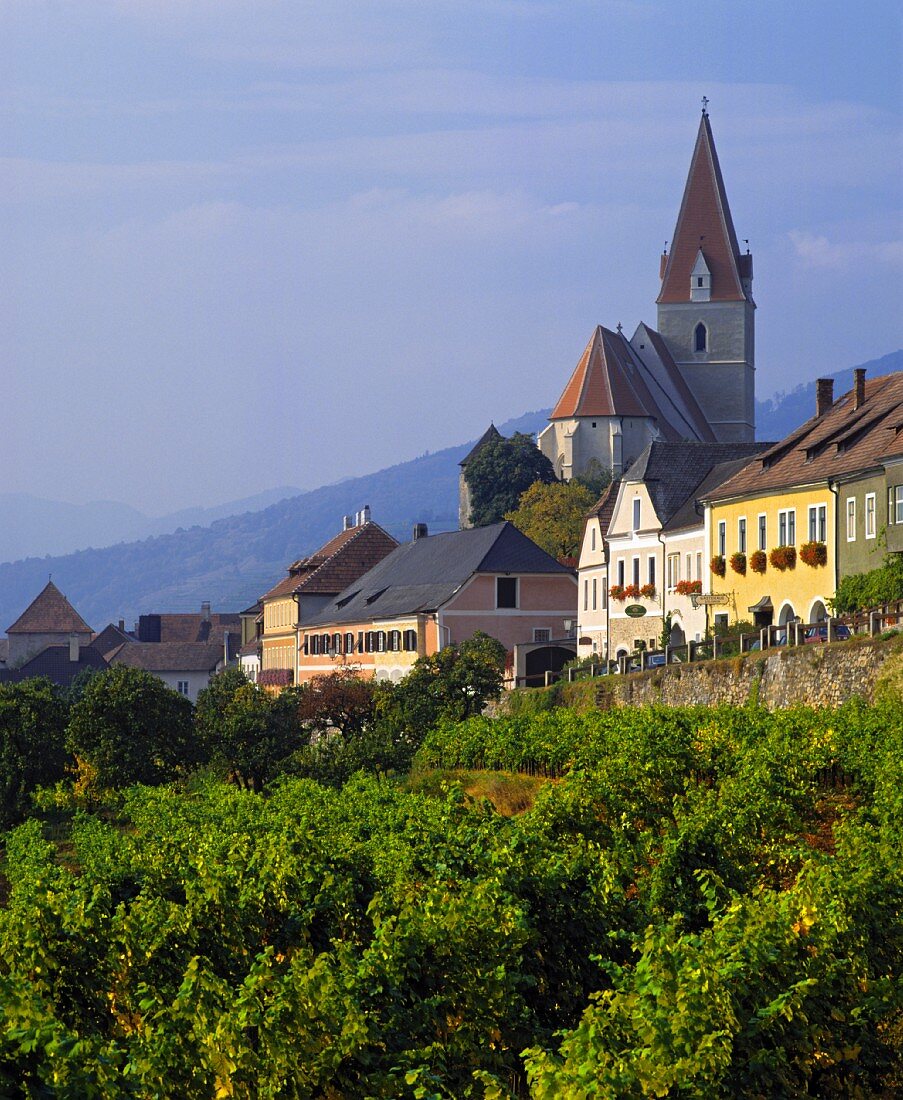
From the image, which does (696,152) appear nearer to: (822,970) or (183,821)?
(183,821)

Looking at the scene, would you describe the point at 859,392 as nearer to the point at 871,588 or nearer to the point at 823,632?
the point at 871,588

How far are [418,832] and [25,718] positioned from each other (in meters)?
28.7

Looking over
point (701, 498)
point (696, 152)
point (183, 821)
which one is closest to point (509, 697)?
point (701, 498)

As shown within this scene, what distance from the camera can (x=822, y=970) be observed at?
13.4 metres

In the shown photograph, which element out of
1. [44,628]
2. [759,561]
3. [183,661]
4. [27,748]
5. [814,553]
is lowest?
[183,661]

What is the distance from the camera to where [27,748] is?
154 ft

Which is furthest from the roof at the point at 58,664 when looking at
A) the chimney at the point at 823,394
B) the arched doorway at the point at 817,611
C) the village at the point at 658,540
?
the arched doorway at the point at 817,611

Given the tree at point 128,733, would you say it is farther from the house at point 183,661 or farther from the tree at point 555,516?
the house at point 183,661

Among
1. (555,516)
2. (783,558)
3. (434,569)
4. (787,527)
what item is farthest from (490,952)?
(555,516)

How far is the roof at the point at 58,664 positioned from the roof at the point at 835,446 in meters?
90.0

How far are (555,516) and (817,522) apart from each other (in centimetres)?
5433

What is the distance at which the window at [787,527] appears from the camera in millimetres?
51062

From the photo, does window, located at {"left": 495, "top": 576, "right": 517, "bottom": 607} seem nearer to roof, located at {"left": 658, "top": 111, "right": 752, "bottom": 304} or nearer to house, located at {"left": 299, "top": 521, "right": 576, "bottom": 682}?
house, located at {"left": 299, "top": 521, "right": 576, "bottom": 682}

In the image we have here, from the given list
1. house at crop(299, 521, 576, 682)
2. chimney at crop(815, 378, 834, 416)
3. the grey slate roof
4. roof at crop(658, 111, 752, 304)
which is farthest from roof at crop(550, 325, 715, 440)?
chimney at crop(815, 378, 834, 416)
